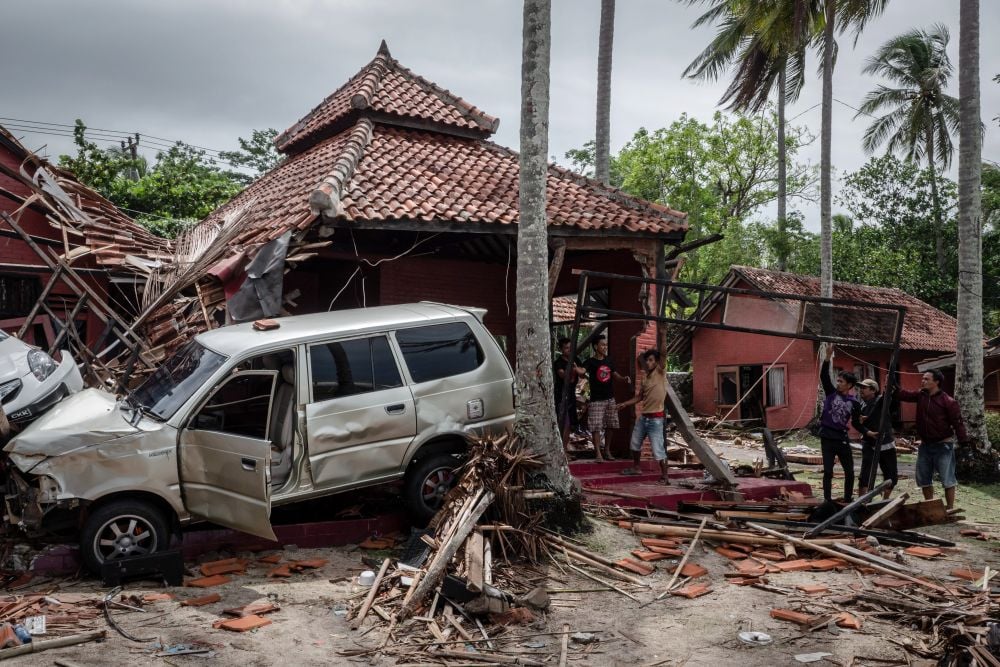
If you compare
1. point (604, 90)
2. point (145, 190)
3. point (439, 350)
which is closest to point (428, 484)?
point (439, 350)

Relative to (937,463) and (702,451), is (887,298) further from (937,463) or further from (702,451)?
(702,451)

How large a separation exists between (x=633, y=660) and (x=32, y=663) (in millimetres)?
3587

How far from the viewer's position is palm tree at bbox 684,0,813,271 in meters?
20.4

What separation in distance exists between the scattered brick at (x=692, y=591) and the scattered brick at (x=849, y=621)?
1075 mm

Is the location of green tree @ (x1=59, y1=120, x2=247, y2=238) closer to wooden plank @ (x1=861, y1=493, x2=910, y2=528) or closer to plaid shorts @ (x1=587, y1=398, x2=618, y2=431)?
plaid shorts @ (x1=587, y1=398, x2=618, y2=431)

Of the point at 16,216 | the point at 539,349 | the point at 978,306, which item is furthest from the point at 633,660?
the point at 978,306

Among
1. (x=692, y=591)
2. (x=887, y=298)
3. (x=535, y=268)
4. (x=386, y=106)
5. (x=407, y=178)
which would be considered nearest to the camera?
(x=692, y=591)

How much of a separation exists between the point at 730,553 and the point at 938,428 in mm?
4082

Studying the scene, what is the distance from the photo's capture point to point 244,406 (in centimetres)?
788

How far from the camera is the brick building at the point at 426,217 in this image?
33.7 ft

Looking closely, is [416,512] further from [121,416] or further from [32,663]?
[32,663]

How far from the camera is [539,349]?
7.92 m

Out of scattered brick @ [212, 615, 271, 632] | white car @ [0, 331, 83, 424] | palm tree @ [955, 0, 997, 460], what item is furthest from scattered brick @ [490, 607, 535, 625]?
palm tree @ [955, 0, 997, 460]

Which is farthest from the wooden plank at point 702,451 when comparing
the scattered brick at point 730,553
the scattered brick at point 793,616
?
the scattered brick at point 793,616
